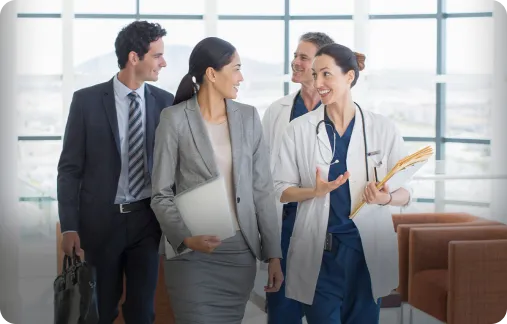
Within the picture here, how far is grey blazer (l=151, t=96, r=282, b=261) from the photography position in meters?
2.18

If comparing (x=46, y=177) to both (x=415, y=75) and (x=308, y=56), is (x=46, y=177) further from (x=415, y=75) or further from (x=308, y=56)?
(x=415, y=75)

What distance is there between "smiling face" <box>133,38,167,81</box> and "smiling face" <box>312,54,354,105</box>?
0.59 meters

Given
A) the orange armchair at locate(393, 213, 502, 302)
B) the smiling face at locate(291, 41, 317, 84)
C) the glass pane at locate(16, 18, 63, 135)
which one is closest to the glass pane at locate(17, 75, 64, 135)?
the glass pane at locate(16, 18, 63, 135)

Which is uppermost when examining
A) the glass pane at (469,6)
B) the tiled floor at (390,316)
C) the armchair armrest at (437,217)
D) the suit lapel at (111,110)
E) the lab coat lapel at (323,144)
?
the glass pane at (469,6)

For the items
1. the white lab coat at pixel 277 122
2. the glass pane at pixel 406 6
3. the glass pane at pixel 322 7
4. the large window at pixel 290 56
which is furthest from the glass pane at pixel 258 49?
the glass pane at pixel 406 6

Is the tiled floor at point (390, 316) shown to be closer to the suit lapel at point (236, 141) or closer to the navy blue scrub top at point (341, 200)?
the navy blue scrub top at point (341, 200)

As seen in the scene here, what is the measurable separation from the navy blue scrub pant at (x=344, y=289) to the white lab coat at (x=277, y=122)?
39 centimetres

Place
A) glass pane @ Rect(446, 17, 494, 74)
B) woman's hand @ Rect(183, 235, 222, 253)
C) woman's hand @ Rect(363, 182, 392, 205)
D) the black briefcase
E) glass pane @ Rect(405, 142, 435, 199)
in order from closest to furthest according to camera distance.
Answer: woman's hand @ Rect(183, 235, 222, 253), woman's hand @ Rect(363, 182, 392, 205), the black briefcase, glass pane @ Rect(446, 17, 494, 74), glass pane @ Rect(405, 142, 435, 199)

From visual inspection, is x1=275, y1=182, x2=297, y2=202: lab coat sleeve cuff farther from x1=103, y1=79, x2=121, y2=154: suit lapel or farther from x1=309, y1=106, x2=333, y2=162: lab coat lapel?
x1=103, y1=79, x2=121, y2=154: suit lapel

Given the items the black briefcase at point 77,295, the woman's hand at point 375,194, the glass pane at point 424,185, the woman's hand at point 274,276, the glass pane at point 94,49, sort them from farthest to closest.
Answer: the glass pane at point 424,185 → the glass pane at point 94,49 → the black briefcase at point 77,295 → the woman's hand at point 375,194 → the woman's hand at point 274,276

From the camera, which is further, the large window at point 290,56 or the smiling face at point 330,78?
the large window at point 290,56

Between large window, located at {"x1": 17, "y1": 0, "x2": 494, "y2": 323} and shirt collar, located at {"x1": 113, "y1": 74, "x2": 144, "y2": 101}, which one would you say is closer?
shirt collar, located at {"x1": 113, "y1": 74, "x2": 144, "y2": 101}

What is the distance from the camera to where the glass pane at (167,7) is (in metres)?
3.18

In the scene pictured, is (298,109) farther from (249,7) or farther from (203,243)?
(203,243)
